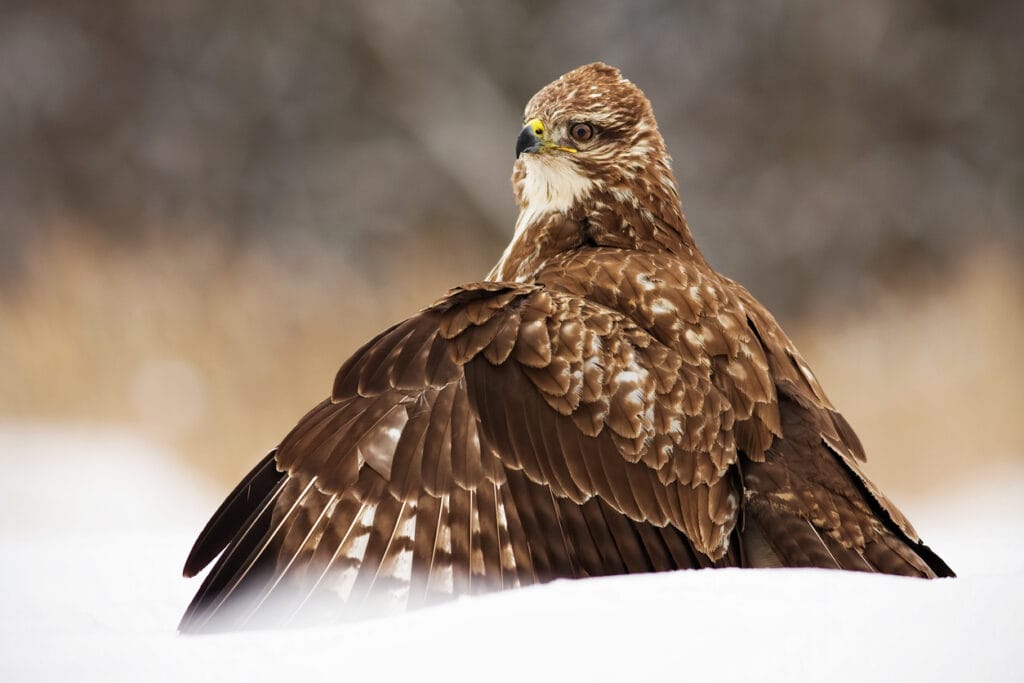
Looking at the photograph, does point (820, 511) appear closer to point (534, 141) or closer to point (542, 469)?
point (542, 469)

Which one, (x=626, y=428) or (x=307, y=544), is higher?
(x=626, y=428)

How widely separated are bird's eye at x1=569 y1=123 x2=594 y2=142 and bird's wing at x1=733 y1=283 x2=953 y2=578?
1.96 feet

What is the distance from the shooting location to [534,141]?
170cm

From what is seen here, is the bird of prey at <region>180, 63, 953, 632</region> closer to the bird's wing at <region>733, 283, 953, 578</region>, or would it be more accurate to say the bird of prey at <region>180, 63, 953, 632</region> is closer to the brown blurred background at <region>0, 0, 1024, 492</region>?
the bird's wing at <region>733, 283, 953, 578</region>

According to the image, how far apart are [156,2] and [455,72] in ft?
3.17

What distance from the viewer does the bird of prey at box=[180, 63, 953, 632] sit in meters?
1.16

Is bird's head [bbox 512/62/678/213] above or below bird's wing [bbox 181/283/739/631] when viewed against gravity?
above

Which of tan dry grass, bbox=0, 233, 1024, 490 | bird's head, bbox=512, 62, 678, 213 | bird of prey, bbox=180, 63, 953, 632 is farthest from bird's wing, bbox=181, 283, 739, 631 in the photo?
tan dry grass, bbox=0, 233, 1024, 490

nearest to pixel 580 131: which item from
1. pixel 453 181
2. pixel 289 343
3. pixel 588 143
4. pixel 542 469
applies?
pixel 588 143

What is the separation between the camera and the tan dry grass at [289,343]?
3.10 metres

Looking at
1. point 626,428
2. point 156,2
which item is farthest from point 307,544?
point 156,2

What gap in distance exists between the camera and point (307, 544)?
1156 mm

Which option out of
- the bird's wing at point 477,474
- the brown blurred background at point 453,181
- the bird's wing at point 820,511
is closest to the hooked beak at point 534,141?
the bird's wing at point 477,474

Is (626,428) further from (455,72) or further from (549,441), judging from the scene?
(455,72)
